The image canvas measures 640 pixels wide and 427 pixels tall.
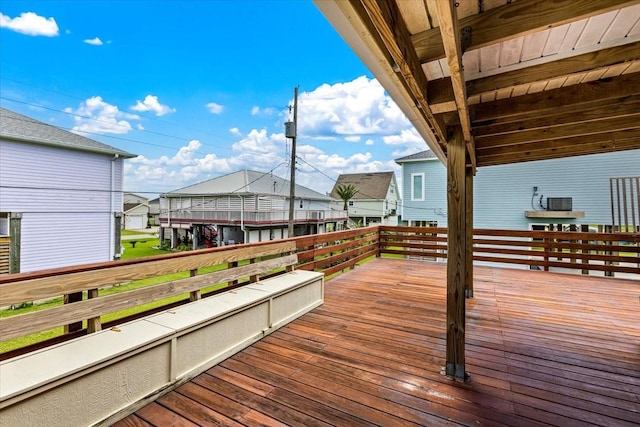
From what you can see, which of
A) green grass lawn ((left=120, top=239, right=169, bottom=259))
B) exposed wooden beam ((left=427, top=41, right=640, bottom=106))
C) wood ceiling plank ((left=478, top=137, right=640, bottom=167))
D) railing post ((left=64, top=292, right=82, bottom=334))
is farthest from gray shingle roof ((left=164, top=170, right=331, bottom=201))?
exposed wooden beam ((left=427, top=41, right=640, bottom=106))

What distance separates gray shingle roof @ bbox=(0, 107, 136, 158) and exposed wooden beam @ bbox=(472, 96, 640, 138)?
41.1ft

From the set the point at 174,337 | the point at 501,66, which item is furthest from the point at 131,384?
the point at 501,66

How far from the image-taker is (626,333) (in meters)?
2.89

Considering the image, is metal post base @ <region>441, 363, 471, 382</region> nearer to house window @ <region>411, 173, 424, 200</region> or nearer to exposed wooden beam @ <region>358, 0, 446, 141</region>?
exposed wooden beam @ <region>358, 0, 446, 141</region>

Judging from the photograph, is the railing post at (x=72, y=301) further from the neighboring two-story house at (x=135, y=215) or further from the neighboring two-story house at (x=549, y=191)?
the neighboring two-story house at (x=135, y=215)

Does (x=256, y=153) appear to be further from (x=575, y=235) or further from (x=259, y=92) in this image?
(x=575, y=235)

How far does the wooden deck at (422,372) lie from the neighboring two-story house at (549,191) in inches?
201

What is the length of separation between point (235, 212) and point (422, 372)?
52.4 ft

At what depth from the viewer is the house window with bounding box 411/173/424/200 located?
33.9 ft

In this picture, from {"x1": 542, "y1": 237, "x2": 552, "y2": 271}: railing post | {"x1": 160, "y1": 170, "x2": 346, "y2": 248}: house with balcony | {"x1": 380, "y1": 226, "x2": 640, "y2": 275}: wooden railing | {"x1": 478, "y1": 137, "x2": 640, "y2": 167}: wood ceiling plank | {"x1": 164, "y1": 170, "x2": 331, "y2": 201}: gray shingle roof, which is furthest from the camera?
{"x1": 164, "y1": 170, "x2": 331, "y2": 201}: gray shingle roof

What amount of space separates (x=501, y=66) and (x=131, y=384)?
9.33 ft

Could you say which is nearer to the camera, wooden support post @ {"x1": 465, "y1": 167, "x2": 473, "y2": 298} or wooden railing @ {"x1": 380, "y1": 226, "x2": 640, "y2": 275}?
wooden support post @ {"x1": 465, "y1": 167, "x2": 473, "y2": 298}

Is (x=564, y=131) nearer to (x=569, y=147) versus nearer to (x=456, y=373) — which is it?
(x=569, y=147)

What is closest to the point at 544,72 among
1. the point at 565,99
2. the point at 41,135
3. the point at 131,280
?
the point at 565,99
